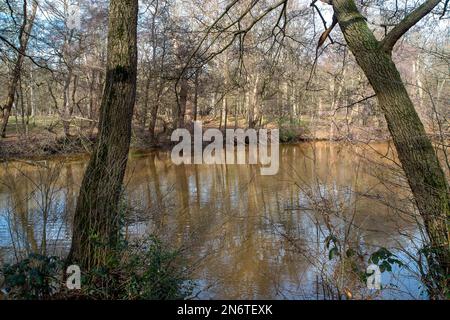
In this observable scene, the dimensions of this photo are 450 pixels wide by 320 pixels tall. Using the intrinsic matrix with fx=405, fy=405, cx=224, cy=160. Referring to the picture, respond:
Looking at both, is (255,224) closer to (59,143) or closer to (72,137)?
(59,143)

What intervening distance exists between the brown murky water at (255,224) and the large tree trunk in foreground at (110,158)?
343 millimetres

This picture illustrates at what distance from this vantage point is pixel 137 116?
2108 centimetres

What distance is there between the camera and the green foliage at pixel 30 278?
117 inches

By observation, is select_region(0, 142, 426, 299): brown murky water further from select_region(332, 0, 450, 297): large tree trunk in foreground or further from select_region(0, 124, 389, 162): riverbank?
select_region(0, 124, 389, 162): riverbank

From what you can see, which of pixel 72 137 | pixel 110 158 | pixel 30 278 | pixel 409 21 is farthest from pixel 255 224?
pixel 72 137

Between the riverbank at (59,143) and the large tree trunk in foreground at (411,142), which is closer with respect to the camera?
the large tree trunk in foreground at (411,142)

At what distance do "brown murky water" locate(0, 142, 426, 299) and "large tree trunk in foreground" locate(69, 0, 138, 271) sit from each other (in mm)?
343

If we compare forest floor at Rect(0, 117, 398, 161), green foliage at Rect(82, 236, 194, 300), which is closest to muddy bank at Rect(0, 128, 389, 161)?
forest floor at Rect(0, 117, 398, 161)

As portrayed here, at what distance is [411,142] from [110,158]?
2.74 meters

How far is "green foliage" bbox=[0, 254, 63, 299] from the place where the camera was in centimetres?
297

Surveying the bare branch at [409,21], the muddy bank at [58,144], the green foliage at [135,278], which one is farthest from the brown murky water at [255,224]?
the muddy bank at [58,144]

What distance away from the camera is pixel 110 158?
384 centimetres

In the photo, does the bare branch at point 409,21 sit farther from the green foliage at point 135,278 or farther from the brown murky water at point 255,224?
the green foliage at point 135,278
